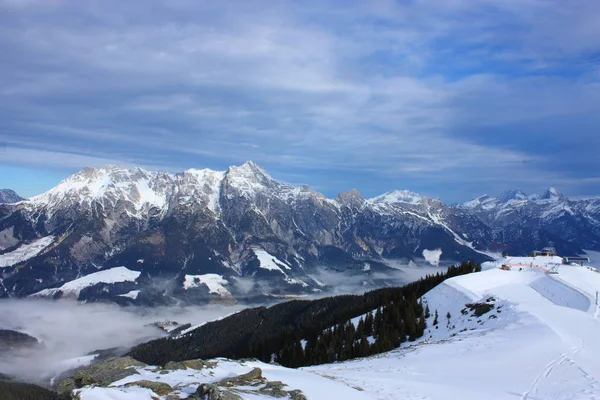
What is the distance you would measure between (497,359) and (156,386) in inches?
1397

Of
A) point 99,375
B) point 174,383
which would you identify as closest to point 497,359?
point 174,383

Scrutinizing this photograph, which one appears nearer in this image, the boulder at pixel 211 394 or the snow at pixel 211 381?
the boulder at pixel 211 394

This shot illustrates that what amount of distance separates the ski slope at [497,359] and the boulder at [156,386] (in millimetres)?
15049

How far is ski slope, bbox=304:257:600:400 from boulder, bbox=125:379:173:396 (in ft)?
49.4

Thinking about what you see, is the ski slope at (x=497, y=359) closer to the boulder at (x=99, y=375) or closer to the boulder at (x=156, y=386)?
the boulder at (x=156, y=386)

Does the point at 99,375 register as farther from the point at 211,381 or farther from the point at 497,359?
the point at 497,359

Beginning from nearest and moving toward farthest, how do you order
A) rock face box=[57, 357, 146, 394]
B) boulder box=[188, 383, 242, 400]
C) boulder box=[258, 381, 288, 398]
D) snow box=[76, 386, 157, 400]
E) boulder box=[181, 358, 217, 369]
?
boulder box=[188, 383, 242, 400]
snow box=[76, 386, 157, 400]
boulder box=[258, 381, 288, 398]
rock face box=[57, 357, 146, 394]
boulder box=[181, 358, 217, 369]

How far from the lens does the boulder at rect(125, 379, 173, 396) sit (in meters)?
30.9

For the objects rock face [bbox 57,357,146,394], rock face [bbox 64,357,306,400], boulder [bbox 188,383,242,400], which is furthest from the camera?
rock face [bbox 57,357,146,394]

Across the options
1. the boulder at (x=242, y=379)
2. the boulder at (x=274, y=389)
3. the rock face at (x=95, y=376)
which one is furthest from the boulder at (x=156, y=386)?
the boulder at (x=274, y=389)

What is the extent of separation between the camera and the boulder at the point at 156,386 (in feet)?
101

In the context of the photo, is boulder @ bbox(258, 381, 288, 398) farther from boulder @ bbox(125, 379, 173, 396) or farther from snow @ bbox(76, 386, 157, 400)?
snow @ bbox(76, 386, 157, 400)

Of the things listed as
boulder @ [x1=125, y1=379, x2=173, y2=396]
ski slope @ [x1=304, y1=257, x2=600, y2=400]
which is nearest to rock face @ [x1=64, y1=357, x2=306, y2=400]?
boulder @ [x1=125, y1=379, x2=173, y2=396]

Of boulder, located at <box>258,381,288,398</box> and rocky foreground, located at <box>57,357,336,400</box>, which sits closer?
rocky foreground, located at <box>57,357,336,400</box>
